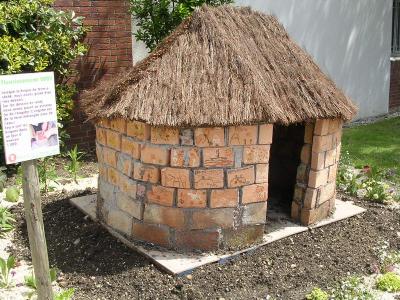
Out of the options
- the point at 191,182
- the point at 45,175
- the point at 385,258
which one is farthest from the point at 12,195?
the point at 385,258

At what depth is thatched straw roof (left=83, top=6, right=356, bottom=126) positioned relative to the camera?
3794 millimetres

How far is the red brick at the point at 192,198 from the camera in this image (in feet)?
13.0

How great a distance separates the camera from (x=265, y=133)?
4.01 m

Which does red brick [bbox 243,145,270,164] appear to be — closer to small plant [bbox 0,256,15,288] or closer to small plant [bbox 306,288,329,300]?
small plant [bbox 306,288,329,300]

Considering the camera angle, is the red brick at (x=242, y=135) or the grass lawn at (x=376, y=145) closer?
the red brick at (x=242, y=135)

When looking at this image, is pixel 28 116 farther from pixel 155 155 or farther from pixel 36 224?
pixel 155 155

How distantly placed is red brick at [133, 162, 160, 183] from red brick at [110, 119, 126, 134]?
0.34 m

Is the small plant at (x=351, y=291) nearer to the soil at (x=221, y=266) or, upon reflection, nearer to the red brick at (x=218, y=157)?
the soil at (x=221, y=266)


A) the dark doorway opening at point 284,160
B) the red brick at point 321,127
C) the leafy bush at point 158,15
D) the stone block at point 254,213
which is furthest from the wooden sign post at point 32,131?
the leafy bush at point 158,15

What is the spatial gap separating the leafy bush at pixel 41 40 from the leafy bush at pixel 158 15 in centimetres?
86

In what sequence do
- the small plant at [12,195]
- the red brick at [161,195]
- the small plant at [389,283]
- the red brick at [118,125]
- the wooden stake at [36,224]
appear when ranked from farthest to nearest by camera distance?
the small plant at [12,195] < the red brick at [118,125] < the red brick at [161,195] < the small plant at [389,283] < the wooden stake at [36,224]

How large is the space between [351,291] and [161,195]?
167 centimetres

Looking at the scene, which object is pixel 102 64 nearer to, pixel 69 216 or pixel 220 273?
pixel 69 216

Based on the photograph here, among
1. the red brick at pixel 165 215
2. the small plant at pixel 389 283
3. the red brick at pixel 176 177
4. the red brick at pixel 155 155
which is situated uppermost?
the red brick at pixel 155 155
